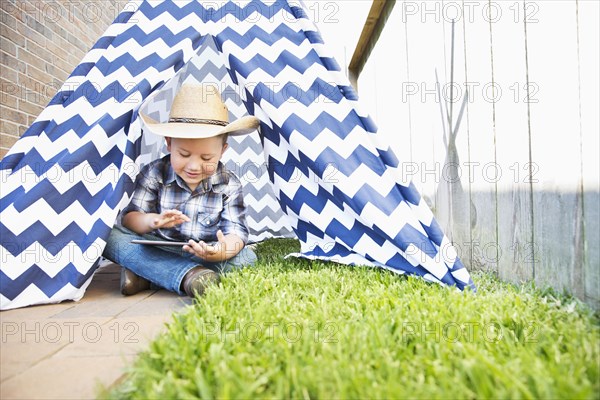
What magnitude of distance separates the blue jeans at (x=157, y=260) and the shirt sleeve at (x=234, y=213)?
0.35ft

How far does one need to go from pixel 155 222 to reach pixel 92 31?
2.51m

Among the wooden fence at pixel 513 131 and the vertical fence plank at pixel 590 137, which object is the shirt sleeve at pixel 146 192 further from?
the vertical fence plank at pixel 590 137

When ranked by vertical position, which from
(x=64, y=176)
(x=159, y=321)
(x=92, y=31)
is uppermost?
(x=92, y=31)

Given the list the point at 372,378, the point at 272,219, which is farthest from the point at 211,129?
the point at 272,219

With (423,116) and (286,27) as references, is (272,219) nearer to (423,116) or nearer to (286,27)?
(423,116)

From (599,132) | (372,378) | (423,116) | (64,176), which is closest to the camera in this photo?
(372,378)

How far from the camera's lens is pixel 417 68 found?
2.45 meters

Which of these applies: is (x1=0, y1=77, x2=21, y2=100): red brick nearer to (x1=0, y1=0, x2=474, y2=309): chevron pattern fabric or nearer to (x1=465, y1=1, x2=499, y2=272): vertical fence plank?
(x1=0, y1=0, x2=474, y2=309): chevron pattern fabric

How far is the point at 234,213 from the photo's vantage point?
2.04 metres

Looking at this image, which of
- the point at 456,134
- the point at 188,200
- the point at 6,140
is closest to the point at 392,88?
the point at 456,134

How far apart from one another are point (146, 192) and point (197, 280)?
575 mm

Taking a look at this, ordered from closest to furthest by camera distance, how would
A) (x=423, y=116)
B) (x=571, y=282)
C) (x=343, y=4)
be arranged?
(x=571, y=282)
(x=423, y=116)
(x=343, y=4)

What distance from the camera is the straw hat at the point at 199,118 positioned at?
6.19 feet

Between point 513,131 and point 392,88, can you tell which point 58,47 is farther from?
point 513,131
